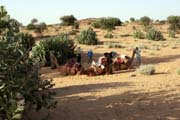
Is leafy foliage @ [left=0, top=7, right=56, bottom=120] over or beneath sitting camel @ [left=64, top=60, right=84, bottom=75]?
over

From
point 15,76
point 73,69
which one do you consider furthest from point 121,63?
point 15,76

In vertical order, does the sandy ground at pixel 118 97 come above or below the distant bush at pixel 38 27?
below

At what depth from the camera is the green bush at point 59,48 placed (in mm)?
22969

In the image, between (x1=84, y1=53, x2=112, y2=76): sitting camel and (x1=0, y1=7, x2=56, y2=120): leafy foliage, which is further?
(x1=84, y1=53, x2=112, y2=76): sitting camel

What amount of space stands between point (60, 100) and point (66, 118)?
223 centimetres

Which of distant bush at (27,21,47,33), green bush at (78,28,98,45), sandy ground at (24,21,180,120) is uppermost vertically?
distant bush at (27,21,47,33)

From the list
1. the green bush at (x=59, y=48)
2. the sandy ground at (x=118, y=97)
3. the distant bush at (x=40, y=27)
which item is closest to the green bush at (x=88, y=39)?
the green bush at (x=59, y=48)

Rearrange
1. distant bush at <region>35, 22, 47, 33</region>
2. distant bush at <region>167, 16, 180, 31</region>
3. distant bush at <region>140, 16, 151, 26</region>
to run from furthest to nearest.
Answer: distant bush at <region>140, 16, 151, 26</region>
distant bush at <region>167, 16, 180, 31</region>
distant bush at <region>35, 22, 47, 33</region>

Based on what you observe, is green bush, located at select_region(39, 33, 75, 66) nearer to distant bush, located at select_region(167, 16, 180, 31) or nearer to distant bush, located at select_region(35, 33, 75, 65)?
distant bush, located at select_region(35, 33, 75, 65)

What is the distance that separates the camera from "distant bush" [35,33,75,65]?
2297 cm

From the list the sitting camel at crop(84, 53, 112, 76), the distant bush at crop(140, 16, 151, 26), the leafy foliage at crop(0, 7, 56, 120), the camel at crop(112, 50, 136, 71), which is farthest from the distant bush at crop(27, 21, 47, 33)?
the leafy foliage at crop(0, 7, 56, 120)

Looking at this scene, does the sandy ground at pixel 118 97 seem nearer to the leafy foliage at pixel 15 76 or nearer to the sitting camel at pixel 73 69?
the sitting camel at pixel 73 69

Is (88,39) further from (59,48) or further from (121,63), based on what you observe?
(121,63)

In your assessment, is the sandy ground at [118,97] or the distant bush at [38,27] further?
the distant bush at [38,27]
